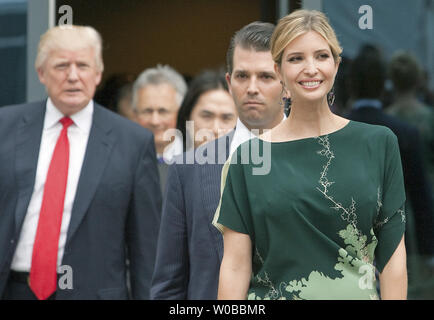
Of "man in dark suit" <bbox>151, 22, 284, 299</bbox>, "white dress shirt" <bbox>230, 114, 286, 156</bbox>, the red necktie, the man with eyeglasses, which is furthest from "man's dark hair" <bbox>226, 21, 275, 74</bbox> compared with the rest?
the man with eyeglasses

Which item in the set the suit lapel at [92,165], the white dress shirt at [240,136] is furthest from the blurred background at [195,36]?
the white dress shirt at [240,136]

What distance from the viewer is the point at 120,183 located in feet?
13.9

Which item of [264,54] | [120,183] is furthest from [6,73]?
[264,54]

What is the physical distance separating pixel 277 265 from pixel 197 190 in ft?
2.98

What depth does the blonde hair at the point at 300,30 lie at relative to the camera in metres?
2.44

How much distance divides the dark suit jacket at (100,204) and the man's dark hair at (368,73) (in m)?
1.53

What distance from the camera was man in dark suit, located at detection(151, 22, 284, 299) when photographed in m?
3.20

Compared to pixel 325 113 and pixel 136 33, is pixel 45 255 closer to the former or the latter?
pixel 325 113

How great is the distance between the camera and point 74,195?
4191 millimetres

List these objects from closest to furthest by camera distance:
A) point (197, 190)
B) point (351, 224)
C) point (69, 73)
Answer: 1. point (351, 224)
2. point (197, 190)
3. point (69, 73)

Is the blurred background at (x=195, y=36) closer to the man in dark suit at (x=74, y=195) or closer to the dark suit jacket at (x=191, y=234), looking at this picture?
the man in dark suit at (x=74, y=195)

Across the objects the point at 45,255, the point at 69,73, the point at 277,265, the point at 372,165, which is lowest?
the point at 45,255

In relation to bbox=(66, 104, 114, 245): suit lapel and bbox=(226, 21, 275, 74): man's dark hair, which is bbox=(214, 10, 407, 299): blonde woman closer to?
bbox=(226, 21, 275, 74): man's dark hair
